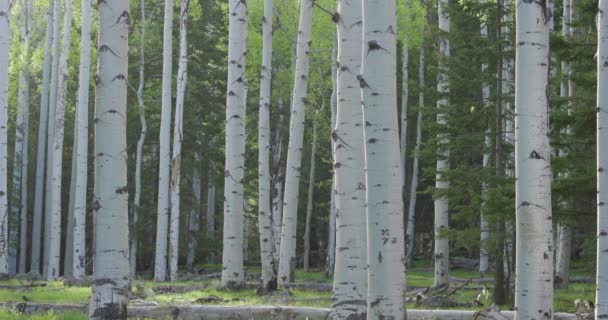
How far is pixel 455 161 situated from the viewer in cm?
1514

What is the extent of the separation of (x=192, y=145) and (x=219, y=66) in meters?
4.23

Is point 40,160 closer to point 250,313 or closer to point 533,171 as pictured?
point 250,313

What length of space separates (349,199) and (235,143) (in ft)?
24.3

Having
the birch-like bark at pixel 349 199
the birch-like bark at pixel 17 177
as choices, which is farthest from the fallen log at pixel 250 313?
the birch-like bark at pixel 17 177

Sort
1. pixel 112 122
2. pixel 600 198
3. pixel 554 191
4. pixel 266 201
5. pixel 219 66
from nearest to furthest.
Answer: pixel 112 122
pixel 600 198
pixel 554 191
pixel 266 201
pixel 219 66

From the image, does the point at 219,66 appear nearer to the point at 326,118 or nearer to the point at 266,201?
the point at 326,118

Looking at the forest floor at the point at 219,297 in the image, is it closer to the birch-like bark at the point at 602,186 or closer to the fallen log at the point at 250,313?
the fallen log at the point at 250,313

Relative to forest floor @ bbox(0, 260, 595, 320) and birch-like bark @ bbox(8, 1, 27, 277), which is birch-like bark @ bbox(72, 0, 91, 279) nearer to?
forest floor @ bbox(0, 260, 595, 320)

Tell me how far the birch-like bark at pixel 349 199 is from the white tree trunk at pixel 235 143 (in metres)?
6.92

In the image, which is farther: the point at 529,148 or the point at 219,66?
the point at 219,66

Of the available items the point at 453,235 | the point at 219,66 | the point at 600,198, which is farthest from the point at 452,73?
the point at 219,66

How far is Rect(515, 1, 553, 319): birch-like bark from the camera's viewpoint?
20.8 ft

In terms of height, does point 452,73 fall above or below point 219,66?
below

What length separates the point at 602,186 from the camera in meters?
7.37
